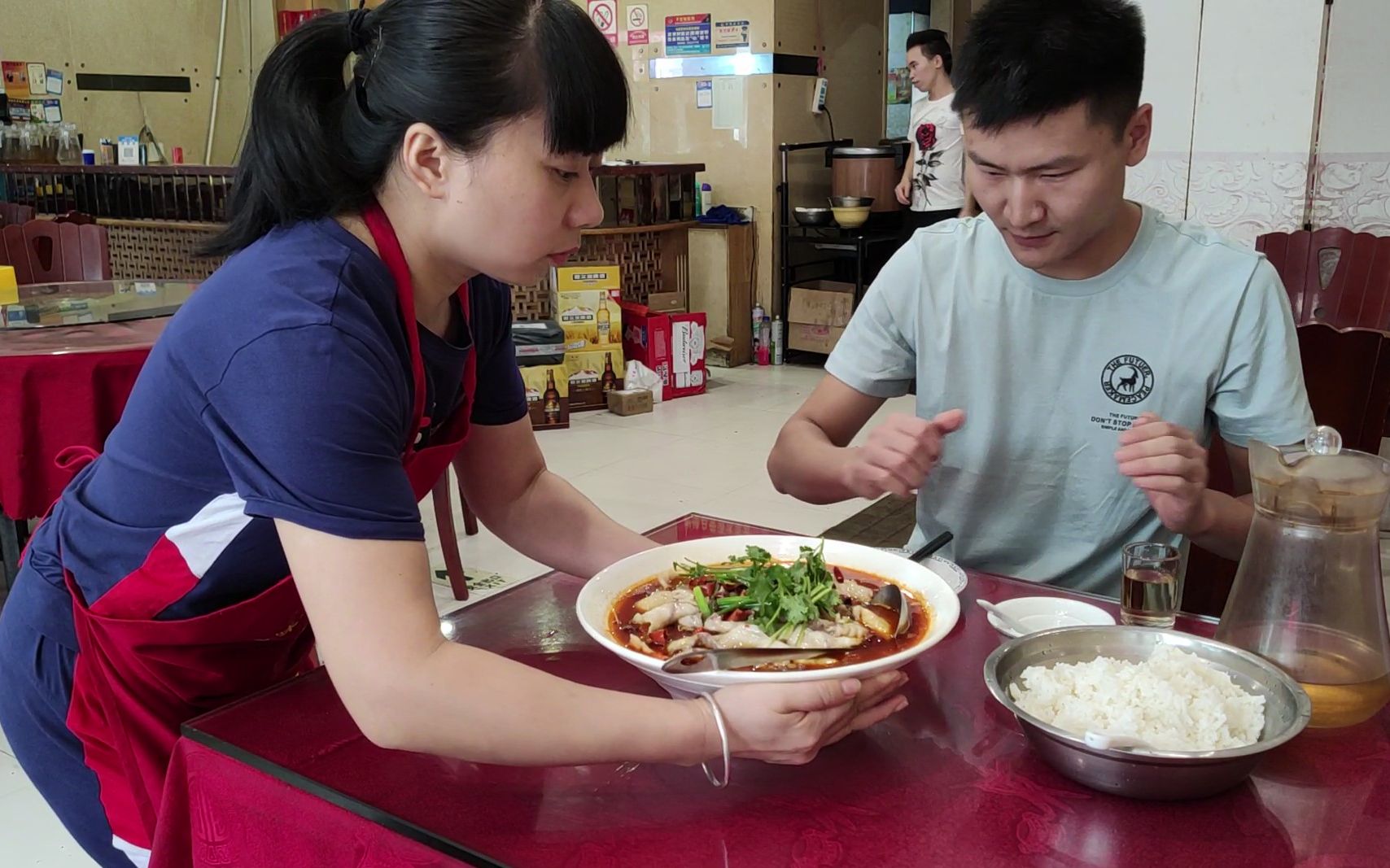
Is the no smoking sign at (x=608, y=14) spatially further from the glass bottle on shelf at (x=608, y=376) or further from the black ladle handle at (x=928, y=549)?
the black ladle handle at (x=928, y=549)

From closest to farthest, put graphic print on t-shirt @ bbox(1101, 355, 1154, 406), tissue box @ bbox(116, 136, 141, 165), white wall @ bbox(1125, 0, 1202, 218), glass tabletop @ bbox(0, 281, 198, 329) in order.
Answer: graphic print on t-shirt @ bbox(1101, 355, 1154, 406), glass tabletop @ bbox(0, 281, 198, 329), white wall @ bbox(1125, 0, 1202, 218), tissue box @ bbox(116, 136, 141, 165)

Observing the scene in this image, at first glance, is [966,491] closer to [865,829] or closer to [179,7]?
[865,829]

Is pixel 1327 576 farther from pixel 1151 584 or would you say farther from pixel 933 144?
pixel 933 144

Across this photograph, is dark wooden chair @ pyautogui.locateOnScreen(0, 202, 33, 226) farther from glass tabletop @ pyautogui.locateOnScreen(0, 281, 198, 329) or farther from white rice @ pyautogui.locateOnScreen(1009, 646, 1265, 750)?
white rice @ pyautogui.locateOnScreen(1009, 646, 1265, 750)

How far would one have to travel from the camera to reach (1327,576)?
3.16 feet

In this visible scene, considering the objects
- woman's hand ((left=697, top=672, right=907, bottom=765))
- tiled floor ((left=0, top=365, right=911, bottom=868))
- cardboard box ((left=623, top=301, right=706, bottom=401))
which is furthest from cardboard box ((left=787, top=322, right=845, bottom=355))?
woman's hand ((left=697, top=672, right=907, bottom=765))

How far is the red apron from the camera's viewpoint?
1.10 meters

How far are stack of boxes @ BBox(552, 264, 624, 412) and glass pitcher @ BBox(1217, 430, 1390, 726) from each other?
15.5 feet

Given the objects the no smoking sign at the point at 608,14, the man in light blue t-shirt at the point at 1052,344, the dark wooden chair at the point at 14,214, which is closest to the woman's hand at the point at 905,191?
the no smoking sign at the point at 608,14

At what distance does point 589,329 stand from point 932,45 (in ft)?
7.94

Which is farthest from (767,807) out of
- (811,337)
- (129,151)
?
(129,151)

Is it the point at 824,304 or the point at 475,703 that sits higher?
the point at 475,703

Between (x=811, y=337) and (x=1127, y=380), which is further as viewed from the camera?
(x=811, y=337)

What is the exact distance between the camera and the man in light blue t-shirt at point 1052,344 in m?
1.42
